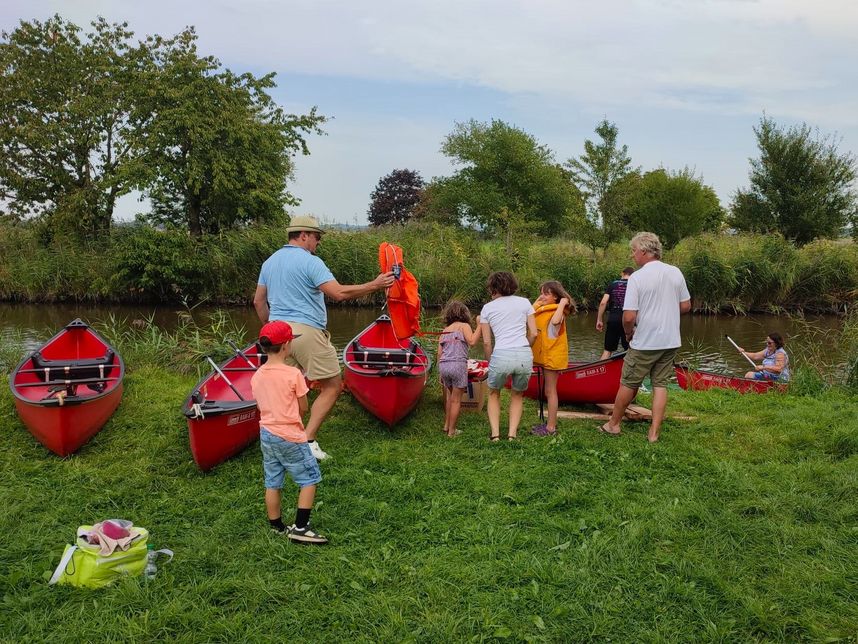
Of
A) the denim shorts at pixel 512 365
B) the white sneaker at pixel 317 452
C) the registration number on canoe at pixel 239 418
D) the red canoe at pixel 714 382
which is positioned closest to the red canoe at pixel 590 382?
the denim shorts at pixel 512 365

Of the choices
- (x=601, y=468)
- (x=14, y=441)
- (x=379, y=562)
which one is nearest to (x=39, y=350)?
(x=14, y=441)

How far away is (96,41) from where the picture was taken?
2434 cm

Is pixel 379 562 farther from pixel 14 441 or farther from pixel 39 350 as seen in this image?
pixel 39 350

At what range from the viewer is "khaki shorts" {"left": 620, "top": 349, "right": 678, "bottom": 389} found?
548cm

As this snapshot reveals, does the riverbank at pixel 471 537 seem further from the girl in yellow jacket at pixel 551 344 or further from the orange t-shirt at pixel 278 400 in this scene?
the orange t-shirt at pixel 278 400

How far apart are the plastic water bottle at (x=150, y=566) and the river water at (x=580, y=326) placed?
9.68 meters

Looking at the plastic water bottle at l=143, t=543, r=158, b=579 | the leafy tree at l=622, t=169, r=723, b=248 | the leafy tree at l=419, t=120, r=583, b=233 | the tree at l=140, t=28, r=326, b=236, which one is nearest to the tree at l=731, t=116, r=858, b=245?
the leafy tree at l=622, t=169, r=723, b=248

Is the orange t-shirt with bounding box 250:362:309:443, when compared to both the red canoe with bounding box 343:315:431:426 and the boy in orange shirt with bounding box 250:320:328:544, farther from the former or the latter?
the red canoe with bounding box 343:315:431:426

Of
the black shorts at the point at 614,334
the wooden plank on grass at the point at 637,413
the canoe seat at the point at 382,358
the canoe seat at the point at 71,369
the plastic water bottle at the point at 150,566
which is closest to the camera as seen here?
the plastic water bottle at the point at 150,566

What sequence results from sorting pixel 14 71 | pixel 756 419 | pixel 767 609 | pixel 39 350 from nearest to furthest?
pixel 767 609, pixel 756 419, pixel 39 350, pixel 14 71

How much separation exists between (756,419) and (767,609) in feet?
12.0

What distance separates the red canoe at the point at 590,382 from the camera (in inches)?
272

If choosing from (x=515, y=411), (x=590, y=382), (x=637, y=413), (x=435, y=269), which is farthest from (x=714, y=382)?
(x=435, y=269)

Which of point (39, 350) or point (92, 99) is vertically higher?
point (92, 99)
